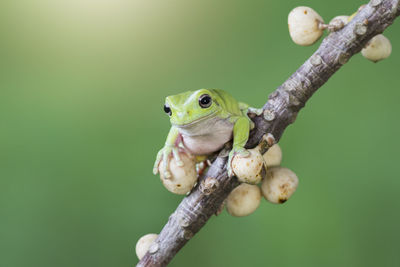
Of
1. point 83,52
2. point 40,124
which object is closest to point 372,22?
point 83,52

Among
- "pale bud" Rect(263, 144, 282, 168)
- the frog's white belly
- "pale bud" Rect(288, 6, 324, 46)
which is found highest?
"pale bud" Rect(288, 6, 324, 46)

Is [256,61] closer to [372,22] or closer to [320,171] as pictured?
[320,171]

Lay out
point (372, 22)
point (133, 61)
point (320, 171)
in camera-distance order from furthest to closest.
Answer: point (133, 61) → point (320, 171) → point (372, 22)

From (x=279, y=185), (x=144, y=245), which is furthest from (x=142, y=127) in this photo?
(x=279, y=185)

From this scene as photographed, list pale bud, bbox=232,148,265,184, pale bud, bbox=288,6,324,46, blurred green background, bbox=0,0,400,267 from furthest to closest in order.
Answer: blurred green background, bbox=0,0,400,267 < pale bud, bbox=288,6,324,46 < pale bud, bbox=232,148,265,184

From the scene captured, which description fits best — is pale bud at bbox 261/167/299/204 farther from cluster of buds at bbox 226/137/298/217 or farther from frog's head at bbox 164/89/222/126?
frog's head at bbox 164/89/222/126

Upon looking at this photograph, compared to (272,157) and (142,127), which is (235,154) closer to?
(272,157)

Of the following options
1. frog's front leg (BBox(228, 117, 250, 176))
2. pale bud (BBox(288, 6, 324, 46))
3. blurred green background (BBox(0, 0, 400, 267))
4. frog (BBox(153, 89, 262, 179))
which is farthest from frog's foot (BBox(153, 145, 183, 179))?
blurred green background (BBox(0, 0, 400, 267))
